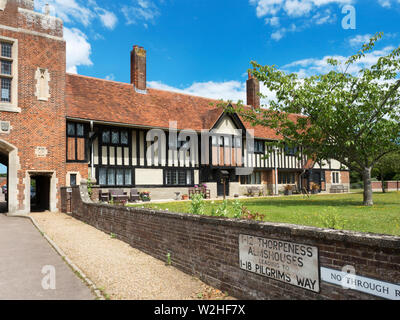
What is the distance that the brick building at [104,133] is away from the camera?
1648 cm

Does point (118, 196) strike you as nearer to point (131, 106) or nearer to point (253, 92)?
point (131, 106)

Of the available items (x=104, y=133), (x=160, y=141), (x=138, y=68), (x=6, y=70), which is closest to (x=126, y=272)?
(x=6, y=70)

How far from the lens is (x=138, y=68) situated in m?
24.7

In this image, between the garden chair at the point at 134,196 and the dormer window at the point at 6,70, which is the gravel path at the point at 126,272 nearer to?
the dormer window at the point at 6,70

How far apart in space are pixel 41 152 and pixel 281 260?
1601 centimetres

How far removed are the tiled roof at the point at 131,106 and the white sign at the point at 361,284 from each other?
15277 millimetres

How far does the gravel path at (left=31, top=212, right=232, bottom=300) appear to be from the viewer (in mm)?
5117

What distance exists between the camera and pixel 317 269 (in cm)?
374

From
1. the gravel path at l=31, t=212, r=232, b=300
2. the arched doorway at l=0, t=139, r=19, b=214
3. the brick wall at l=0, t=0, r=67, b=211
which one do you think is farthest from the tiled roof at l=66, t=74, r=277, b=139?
the gravel path at l=31, t=212, r=232, b=300

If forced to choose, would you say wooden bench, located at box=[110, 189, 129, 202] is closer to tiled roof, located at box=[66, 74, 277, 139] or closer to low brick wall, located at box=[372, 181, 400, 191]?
tiled roof, located at box=[66, 74, 277, 139]

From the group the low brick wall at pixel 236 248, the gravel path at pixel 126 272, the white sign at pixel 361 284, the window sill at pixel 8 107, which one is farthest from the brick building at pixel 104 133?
the white sign at pixel 361 284

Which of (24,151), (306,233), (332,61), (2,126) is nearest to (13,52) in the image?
(2,126)

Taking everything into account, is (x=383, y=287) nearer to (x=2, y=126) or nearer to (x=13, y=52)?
(x=2, y=126)

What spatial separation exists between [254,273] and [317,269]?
113 cm
